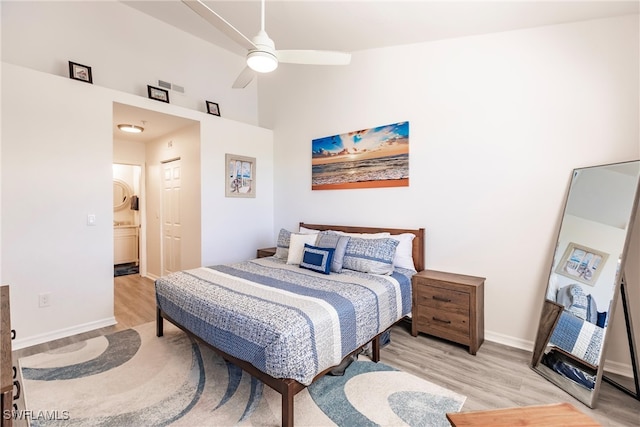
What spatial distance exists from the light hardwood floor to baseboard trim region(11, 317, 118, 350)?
0.26 ft

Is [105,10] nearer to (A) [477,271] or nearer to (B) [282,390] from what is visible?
(B) [282,390]

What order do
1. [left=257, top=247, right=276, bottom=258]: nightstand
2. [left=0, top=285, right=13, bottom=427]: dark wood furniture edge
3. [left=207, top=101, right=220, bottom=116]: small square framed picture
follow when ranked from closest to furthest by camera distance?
1. [left=0, top=285, right=13, bottom=427]: dark wood furniture edge
2. [left=257, top=247, right=276, bottom=258]: nightstand
3. [left=207, top=101, right=220, bottom=116]: small square framed picture

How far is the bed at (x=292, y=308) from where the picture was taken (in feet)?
5.68

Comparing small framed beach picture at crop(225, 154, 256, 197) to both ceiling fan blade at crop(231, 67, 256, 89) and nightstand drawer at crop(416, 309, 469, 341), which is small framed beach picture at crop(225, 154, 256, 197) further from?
nightstand drawer at crop(416, 309, 469, 341)

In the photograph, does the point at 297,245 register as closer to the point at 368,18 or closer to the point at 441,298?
the point at 441,298

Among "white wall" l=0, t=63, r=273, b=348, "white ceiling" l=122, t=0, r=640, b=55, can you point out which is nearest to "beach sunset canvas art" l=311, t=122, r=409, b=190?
"white ceiling" l=122, t=0, r=640, b=55

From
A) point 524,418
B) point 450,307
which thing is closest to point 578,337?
point 450,307

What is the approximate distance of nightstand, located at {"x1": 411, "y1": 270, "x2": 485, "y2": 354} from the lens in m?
2.62

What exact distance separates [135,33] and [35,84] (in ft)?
4.84

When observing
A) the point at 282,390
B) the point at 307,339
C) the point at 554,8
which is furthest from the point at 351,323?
the point at 554,8

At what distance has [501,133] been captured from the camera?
2.76 m

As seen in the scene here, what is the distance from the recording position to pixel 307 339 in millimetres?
1763

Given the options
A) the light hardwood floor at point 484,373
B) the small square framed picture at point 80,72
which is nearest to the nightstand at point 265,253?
the light hardwood floor at point 484,373

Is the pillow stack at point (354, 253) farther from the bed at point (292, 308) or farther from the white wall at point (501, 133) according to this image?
the white wall at point (501, 133)
